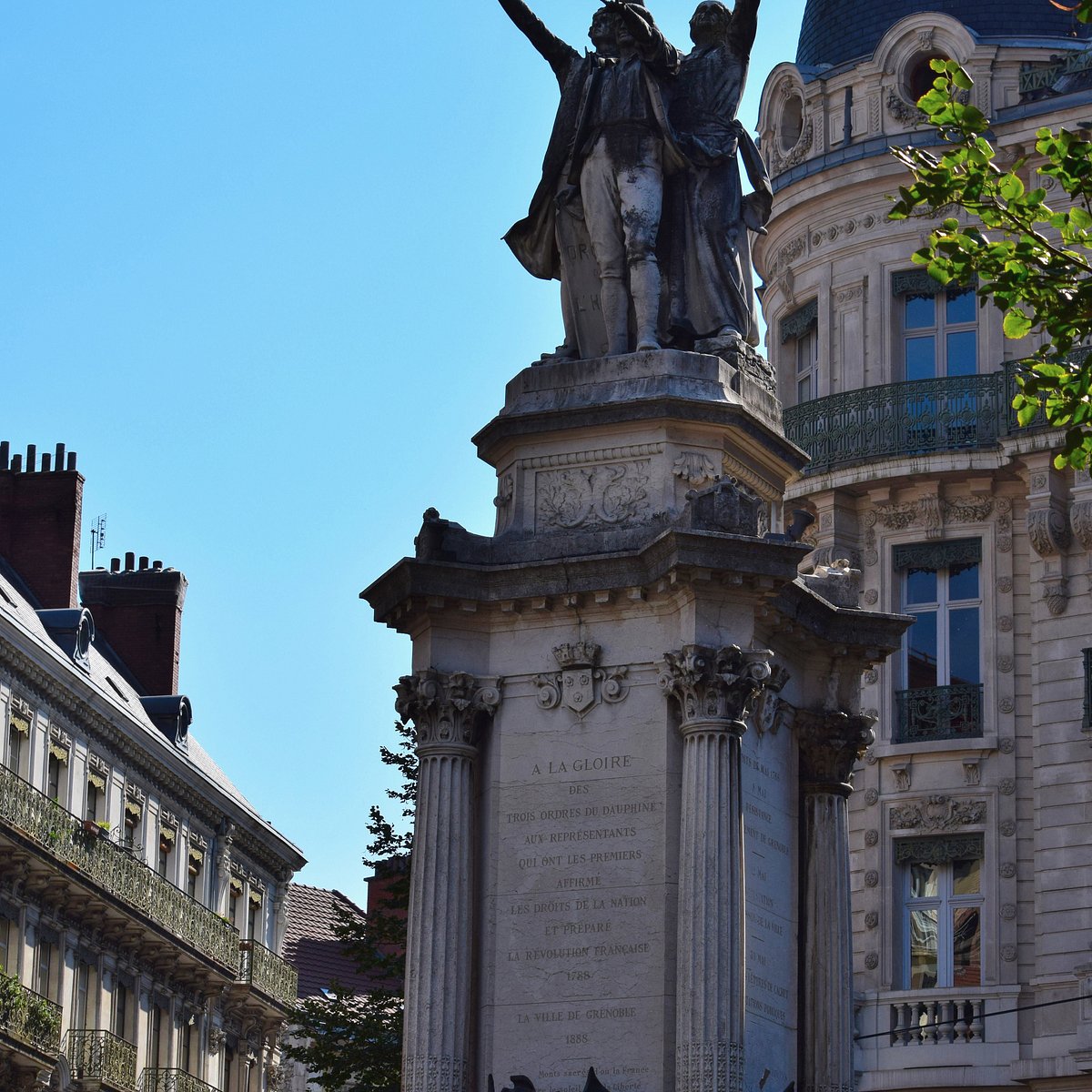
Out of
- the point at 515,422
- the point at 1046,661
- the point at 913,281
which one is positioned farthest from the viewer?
the point at 913,281

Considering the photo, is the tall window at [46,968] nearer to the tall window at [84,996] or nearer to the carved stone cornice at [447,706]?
the tall window at [84,996]

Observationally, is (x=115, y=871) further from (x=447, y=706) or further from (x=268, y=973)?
(x=447, y=706)

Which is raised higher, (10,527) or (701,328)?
(10,527)

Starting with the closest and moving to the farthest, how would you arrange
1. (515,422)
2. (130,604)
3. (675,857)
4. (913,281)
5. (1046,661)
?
(675,857) → (515,422) → (1046,661) → (913,281) → (130,604)

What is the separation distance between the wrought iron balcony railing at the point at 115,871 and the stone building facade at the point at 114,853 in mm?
46

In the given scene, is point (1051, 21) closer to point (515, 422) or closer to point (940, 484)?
point (940, 484)

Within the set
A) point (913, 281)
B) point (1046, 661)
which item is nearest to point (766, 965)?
point (1046, 661)

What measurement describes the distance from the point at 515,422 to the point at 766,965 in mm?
3944

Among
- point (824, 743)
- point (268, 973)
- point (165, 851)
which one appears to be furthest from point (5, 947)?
point (824, 743)

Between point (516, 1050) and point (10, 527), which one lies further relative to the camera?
point (10, 527)

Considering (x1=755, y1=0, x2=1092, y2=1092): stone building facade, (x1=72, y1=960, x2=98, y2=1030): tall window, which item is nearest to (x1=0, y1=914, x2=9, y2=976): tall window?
(x1=72, y1=960, x2=98, y2=1030): tall window

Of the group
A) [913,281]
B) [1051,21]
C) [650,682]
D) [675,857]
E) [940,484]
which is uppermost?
[1051,21]

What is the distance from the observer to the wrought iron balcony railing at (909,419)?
35.7 meters

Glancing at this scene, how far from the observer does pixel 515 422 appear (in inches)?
760
